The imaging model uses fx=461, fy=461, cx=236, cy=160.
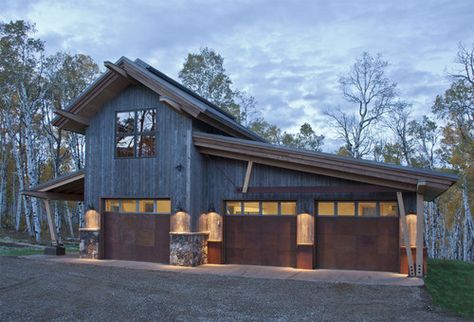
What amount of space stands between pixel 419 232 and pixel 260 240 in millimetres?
5032

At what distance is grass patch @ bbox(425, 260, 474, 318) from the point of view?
30.3 ft

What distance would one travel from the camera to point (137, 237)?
1608 cm

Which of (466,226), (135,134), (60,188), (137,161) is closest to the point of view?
(137,161)

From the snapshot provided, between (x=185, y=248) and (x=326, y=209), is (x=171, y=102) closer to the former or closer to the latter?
(x=185, y=248)

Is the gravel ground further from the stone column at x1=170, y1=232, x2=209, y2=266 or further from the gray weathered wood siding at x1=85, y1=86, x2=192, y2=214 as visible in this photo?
the gray weathered wood siding at x1=85, y1=86, x2=192, y2=214

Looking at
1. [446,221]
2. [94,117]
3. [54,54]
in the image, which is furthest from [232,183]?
[446,221]

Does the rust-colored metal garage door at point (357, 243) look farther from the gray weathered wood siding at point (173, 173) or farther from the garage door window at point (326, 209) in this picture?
the gray weathered wood siding at point (173, 173)

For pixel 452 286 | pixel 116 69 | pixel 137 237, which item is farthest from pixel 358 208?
pixel 116 69

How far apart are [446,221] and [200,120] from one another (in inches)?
1231

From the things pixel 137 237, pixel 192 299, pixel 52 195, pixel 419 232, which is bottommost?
pixel 192 299

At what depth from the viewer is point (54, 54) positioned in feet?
91.0

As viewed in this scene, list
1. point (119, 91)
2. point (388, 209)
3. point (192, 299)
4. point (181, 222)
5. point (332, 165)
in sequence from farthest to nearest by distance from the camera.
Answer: point (119, 91) < point (181, 222) < point (388, 209) < point (332, 165) < point (192, 299)

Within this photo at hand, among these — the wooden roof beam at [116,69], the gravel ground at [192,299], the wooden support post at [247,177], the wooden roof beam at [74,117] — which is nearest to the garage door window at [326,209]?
the wooden support post at [247,177]

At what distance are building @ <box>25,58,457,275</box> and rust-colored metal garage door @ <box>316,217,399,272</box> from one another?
0.10ft
